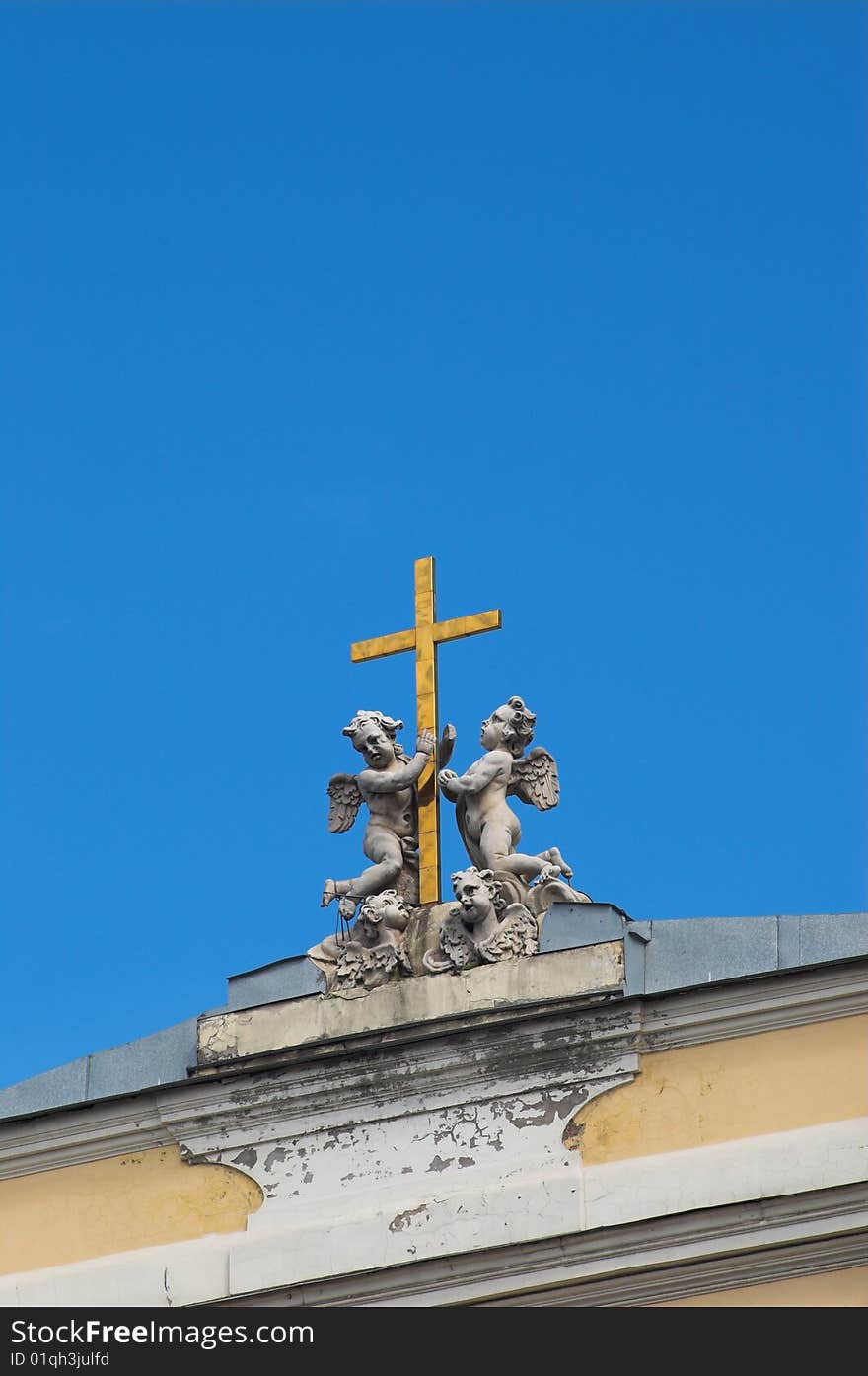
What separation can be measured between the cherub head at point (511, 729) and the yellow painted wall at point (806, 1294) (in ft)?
10.5

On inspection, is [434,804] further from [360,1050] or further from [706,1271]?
[706,1271]

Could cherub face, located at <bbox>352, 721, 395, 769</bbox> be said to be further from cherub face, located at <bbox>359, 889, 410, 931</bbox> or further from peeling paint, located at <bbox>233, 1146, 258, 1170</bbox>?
peeling paint, located at <bbox>233, 1146, 258, 1170</bbox>

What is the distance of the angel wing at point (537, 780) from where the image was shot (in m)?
21.0

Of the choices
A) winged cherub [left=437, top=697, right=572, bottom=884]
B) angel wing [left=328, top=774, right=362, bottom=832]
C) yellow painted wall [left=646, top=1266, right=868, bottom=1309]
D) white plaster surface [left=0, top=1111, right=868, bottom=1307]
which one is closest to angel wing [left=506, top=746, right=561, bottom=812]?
winged cherub [left=437, top=697, right=572, bottom=884]

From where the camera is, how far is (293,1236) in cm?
2038

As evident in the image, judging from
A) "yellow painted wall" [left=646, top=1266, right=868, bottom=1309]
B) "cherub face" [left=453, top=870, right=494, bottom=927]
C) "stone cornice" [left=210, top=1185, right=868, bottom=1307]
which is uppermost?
"cherub face" [left=453, top=870, right=494, bottom=927]

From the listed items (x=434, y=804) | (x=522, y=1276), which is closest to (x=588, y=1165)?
(x=522, y=1276)

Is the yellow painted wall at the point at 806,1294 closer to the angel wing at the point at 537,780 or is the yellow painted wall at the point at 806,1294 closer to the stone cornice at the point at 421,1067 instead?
the stone cornice at the point at 421,1067

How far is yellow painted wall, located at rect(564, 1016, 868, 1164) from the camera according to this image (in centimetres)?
1983

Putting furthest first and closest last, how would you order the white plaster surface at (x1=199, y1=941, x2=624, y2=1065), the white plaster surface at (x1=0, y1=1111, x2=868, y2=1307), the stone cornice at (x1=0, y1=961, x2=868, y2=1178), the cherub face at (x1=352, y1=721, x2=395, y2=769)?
the cherub face at (x1=352, y1=721, x2=395, y2=769) < the white plaster surface at (x1=199, y1=941, x2=624, y2=1065) < the stone cornice at (x1=0, y1=961, x2=868, y2=1178) < the white plaster surface at (x1=0, y1=1111, x2=868, y2=1307)

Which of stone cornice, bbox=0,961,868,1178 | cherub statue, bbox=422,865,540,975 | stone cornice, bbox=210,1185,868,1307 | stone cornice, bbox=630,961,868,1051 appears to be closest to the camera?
stone cornice, bbox=210,1185,868,1307

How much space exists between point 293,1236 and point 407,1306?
806 millimetres

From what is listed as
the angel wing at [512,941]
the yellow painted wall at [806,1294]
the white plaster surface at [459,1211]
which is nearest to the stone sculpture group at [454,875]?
the angel wing at [512,941]

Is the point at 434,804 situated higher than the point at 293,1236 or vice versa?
the point at 434,804
